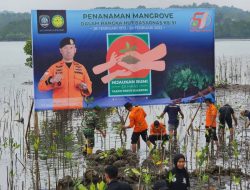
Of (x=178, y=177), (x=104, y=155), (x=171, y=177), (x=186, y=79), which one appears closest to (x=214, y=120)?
(x=186, y=79)

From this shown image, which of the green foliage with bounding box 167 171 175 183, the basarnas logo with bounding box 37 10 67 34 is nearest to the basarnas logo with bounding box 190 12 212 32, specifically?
the basarnas logo with bounding box 37 10 67 34

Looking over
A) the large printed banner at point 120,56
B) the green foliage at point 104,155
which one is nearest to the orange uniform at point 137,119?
the large printed banner at point 120,56

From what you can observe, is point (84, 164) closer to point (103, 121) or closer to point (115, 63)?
point (115, 63)

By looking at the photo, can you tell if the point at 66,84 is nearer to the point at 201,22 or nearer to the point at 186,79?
the point at 186,79

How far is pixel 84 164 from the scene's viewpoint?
41.7 ft

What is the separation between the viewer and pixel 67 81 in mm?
13719

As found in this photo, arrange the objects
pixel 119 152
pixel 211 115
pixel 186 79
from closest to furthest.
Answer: pixel 119 152
pixel 211 115
pixel 186 79

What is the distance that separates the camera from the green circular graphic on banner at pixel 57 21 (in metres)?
13.3

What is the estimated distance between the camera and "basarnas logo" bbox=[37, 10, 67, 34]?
13195mm

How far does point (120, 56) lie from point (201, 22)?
2.42m

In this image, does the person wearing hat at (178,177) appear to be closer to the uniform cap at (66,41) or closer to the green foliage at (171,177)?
the green foliage at (171,177)

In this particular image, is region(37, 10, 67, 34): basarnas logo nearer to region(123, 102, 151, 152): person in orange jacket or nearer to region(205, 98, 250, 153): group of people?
region(123, 102, 151, 152): person in orange jacket

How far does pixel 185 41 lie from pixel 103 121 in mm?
6458

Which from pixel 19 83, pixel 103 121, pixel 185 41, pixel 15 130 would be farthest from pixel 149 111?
pixel 19 83
